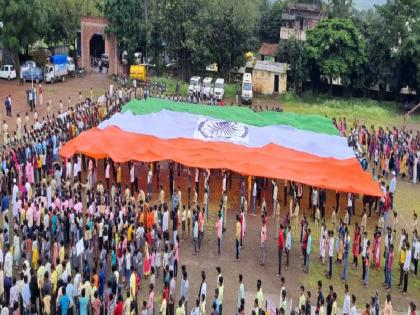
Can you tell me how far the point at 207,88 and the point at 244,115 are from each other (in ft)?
38.4

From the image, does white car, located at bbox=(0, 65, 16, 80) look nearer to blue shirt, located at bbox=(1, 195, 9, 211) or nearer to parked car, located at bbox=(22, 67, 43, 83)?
parked car, located at bbox=(22, 67, 43, 83)

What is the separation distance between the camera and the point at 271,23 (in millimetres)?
51312

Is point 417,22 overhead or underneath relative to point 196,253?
overhead

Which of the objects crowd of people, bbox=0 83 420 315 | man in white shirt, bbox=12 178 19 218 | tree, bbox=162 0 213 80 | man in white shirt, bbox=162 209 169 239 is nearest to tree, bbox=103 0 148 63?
tree, bbox=162 0 213 80

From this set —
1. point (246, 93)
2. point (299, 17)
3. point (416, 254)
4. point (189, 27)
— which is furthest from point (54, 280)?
point (299, 17)

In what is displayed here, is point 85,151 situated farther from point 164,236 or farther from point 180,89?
point 180,89

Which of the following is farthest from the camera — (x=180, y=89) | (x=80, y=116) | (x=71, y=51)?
(x=71, y=51)

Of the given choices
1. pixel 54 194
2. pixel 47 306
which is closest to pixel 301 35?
pixel 54 194

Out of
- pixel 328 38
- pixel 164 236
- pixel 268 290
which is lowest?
pixel 268 290

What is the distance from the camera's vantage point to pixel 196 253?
14.5 m

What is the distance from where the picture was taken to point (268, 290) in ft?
43.1

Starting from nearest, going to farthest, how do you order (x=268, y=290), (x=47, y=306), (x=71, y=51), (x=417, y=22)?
1. (x=47, y=306)
2. (x=268, y=290)
3. (x=417, y=22)
4. (x=71, y=51)

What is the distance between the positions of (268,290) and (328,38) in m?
23.1

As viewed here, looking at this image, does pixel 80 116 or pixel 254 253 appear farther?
pixel 80 116
